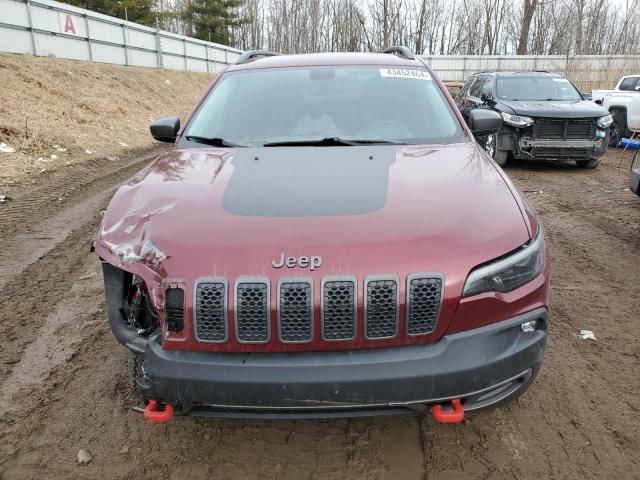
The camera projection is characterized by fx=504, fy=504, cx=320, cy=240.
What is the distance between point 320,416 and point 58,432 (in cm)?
135

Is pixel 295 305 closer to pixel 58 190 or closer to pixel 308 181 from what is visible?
pixel 308 181

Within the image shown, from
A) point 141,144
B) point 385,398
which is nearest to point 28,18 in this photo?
point 141,144

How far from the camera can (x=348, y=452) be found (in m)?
2.22

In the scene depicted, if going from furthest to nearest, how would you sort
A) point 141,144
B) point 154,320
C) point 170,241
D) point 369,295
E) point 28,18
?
point 28,18
point 141,144
point 154,320
point 170,241
point 369,295

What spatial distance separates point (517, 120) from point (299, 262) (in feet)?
25.0

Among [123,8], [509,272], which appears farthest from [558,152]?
[123,8]

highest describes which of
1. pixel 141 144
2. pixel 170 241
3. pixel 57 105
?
pixel 170 241

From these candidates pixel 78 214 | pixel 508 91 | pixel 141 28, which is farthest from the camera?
pixel 141 28

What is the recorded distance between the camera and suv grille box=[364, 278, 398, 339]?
1.76 m

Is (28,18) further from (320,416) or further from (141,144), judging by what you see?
(320,416)

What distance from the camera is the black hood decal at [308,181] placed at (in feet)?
6.71

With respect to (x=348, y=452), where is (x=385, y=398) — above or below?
above

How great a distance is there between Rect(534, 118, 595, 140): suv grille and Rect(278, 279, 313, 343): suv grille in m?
7.65

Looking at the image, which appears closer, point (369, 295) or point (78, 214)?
point (369, 295)
